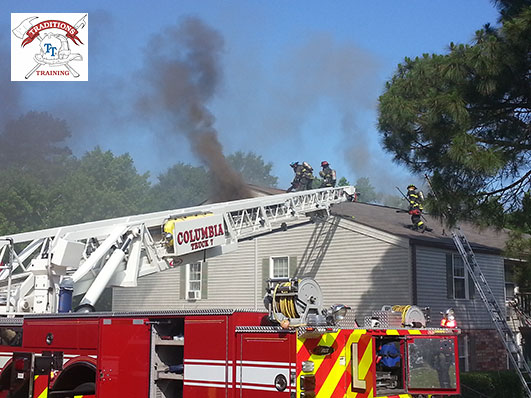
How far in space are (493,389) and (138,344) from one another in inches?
397

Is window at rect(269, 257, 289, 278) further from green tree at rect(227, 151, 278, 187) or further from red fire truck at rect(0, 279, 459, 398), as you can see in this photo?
green tree at rect(227, 151, 278, 187)

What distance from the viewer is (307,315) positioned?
6.47 meters

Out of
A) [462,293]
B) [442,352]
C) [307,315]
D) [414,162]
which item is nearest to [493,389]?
[462,293]

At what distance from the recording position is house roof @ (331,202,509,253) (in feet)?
58.0

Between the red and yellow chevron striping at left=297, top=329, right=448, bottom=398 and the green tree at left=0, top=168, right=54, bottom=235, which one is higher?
the green tree at left=0, top=168, right=54, bottom=235

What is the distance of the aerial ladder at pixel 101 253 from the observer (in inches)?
389

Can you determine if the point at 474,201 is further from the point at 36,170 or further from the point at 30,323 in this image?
the point at 36,170

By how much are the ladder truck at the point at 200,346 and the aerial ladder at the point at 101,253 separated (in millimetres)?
30

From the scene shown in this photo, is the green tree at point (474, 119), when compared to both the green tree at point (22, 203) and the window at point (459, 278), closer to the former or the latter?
the window at point (459, 278)

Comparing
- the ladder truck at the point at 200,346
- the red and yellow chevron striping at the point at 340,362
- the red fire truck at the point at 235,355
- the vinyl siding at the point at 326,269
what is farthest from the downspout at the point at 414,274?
the red and yellow chevron striping at the point at 340,362

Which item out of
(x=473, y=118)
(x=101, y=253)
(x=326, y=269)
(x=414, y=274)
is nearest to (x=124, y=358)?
(x=101, y=253)

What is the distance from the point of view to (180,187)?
66062 mm

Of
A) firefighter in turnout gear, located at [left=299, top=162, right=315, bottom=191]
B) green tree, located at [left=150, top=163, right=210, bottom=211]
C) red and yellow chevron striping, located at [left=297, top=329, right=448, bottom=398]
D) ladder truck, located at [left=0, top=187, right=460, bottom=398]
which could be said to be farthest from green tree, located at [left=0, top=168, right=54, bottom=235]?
red and yellow chevron striping, located at [left=297, top=329, right=448, bottom=398]

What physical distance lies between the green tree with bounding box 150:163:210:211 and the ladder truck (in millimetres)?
41337
